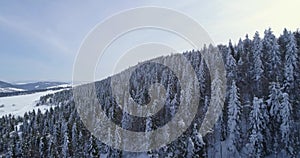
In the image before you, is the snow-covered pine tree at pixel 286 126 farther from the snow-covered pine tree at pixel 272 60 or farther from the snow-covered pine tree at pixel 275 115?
the snow-covered pine tree at pixel 272 60

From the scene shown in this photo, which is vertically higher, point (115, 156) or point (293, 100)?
point (293, 100)

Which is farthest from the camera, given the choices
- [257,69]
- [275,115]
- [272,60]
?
[272,60]

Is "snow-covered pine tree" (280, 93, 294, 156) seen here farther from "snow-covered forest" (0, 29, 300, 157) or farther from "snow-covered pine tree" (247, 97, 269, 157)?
"snow-covered pine tree" (247, 97, 269, 157)

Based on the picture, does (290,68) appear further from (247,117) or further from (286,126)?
(286,126)

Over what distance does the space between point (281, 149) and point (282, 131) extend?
5.01m

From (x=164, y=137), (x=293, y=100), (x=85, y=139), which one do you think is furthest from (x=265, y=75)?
(x=85, y=139)

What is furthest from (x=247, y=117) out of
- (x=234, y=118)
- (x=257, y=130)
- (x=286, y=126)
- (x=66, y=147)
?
(x=66, y=147)

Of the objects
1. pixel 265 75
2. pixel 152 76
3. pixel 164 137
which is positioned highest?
pixel 152 76

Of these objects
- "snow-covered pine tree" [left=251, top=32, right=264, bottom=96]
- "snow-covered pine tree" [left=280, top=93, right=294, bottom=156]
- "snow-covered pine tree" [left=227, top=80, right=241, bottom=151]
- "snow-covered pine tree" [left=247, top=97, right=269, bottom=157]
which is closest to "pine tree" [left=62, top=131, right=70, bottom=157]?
"snow-covered pine tree" [left=227, top=80, right=241, bottom=151]

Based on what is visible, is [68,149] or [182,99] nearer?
[182,99]

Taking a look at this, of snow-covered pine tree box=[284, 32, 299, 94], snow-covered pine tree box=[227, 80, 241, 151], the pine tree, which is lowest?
the pine tree

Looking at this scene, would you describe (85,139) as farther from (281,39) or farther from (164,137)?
(281,39)

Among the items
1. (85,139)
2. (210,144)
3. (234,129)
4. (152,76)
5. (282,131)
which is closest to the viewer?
(282,131)

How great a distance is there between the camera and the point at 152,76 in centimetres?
12812
